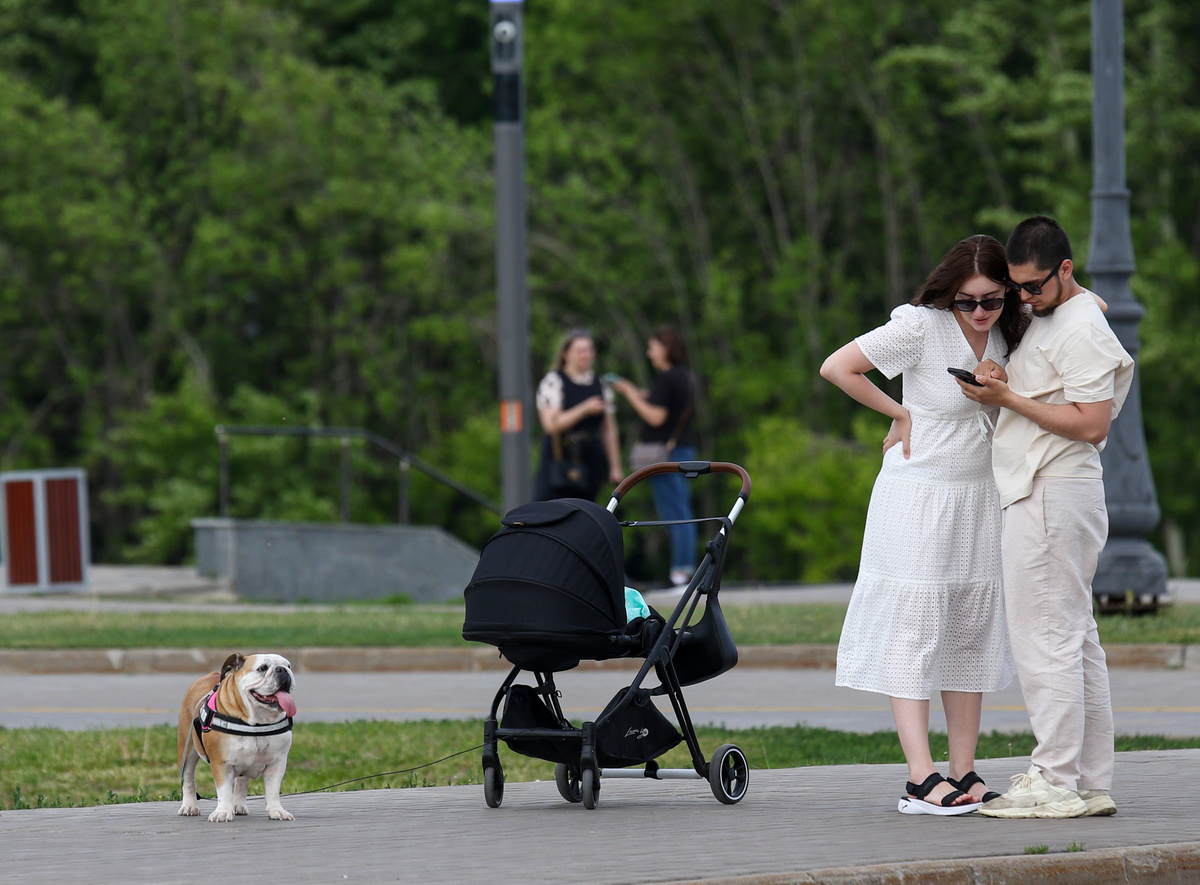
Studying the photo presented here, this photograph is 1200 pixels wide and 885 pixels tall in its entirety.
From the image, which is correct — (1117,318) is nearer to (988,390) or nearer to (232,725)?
(988,390)

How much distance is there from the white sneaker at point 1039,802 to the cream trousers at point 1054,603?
0.10 ft

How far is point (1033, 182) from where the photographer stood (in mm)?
25281

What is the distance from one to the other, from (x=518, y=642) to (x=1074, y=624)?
71.0 inches

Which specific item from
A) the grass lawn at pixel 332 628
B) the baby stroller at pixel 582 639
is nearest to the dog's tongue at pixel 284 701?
the baby stroller at pixel 582 639

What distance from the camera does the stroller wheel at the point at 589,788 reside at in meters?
5.86

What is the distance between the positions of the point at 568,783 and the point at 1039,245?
2.47 meters

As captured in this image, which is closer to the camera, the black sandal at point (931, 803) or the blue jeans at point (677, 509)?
the black sandal at point (931, 803)

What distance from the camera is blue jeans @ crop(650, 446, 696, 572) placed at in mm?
13562

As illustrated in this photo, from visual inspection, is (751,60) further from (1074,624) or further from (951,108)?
(1074,624)

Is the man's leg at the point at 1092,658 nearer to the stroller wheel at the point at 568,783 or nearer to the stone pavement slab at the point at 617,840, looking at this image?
the stone pavement slab at the point at 617,840

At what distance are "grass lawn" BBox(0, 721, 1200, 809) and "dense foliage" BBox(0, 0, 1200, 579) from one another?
1702 centimetres

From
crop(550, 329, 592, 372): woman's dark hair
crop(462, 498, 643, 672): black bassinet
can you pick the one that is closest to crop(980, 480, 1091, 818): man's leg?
crop(462, 498, 643, 672): black bassinet

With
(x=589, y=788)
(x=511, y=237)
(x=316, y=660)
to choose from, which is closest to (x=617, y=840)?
(x=589, y=788)

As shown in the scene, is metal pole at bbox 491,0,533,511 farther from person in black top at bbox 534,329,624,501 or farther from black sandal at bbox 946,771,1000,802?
black sandal at bbox 946,771,1000,802
